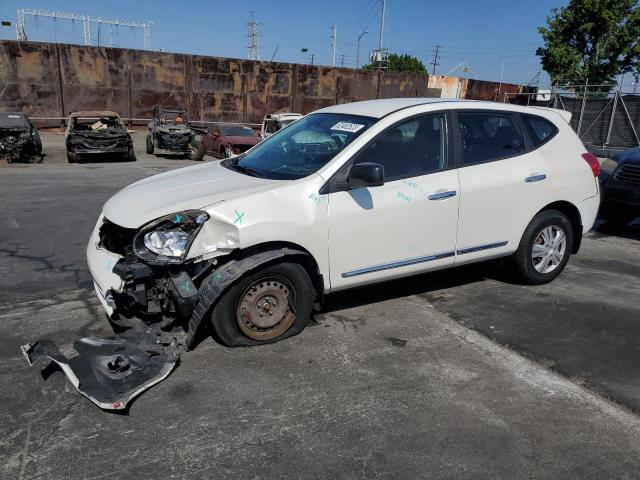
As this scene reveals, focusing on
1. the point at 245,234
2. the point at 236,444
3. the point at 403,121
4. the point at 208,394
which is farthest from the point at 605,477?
the point at 403,121

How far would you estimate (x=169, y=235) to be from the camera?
11.5 feet

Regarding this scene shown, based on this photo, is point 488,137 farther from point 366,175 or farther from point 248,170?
point 248,170

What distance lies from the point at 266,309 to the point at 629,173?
20.4ft

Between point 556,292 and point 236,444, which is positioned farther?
point 556,292

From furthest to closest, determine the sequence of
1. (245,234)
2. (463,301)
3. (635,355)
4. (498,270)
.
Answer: (498,270) → (463,301) → (635,355) → (245,234)

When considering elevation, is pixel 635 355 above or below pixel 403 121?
below

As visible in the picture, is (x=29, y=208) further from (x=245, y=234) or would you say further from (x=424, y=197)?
(x=424, y=197)

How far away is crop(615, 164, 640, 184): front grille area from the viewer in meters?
7.25

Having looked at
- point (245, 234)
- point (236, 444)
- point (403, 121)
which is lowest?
point (236, 444)

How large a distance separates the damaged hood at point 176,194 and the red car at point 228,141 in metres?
12.4

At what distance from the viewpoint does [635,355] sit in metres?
3.84

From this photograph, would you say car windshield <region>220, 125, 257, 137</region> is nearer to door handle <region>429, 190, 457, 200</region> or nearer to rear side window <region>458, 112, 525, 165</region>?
rear side window <region>458, 112, 525, 165</region>

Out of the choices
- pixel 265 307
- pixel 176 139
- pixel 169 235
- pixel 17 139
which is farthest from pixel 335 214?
pixel 176 139

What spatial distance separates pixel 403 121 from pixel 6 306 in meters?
3.83
